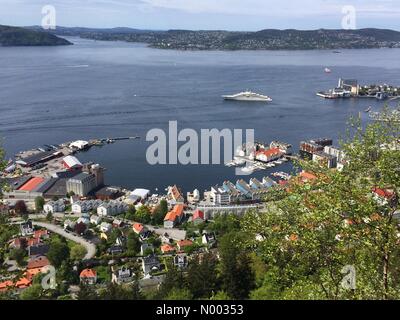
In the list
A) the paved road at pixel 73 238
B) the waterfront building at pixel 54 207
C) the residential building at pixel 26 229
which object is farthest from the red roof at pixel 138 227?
the waterfront building at pixel 54 207

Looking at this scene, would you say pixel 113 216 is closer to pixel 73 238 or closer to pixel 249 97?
pixel 73 238

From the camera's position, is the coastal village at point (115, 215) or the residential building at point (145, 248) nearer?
the coastal village at point (115, 215)

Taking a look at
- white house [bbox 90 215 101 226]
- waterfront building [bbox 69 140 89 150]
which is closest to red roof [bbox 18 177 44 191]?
white house [bbox 90 215 101 226]

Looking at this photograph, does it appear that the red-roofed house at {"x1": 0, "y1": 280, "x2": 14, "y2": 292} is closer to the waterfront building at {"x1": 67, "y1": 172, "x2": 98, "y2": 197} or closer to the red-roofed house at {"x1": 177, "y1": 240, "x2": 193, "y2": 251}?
the red-roofed house at {"x1": 177, "y1": 240, "x2": 193, "y2": 251}

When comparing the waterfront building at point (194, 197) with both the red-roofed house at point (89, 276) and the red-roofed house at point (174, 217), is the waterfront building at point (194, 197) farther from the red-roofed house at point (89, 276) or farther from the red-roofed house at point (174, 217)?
the red-roofed house at point (89, 276)

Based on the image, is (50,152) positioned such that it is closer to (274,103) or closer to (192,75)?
(274,103)

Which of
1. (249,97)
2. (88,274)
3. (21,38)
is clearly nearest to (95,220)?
(88,274)
